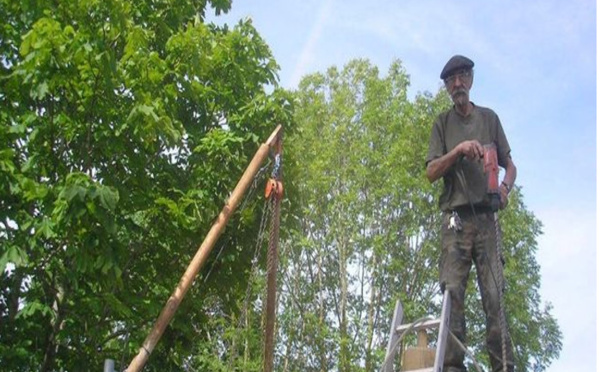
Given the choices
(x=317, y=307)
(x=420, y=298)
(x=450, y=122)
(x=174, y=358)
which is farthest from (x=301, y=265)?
(x=450, y=122)

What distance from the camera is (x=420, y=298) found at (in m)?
28.5

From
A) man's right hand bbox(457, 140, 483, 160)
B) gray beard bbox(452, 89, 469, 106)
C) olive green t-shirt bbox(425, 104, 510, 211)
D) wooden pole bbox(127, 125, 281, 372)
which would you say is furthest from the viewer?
wooden pole bbox(127, 125, 281, 372)

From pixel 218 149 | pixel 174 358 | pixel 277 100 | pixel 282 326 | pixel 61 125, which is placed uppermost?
pixel 282 326

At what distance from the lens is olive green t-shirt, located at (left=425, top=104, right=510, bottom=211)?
21.6 ft

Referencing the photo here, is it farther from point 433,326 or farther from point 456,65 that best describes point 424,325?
point 456,65

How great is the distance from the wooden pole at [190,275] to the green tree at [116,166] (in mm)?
722

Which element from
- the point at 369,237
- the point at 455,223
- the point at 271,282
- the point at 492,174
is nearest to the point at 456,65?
the point at 492,174

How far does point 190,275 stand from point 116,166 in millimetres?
2220

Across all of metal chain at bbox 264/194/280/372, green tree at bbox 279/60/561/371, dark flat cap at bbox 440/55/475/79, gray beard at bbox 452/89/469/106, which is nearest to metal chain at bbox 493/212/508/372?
gray beard at bbox 452/89/469/106

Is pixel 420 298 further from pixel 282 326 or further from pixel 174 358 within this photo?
pixel 174 358

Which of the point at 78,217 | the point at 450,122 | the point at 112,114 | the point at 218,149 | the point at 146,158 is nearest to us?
the point at 450,122

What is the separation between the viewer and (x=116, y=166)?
1128cm

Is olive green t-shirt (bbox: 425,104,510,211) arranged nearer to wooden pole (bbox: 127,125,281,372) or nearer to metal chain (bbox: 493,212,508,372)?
metal chain (bbox: 493,212,508,372)

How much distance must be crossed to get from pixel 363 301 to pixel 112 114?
20.1 metres
